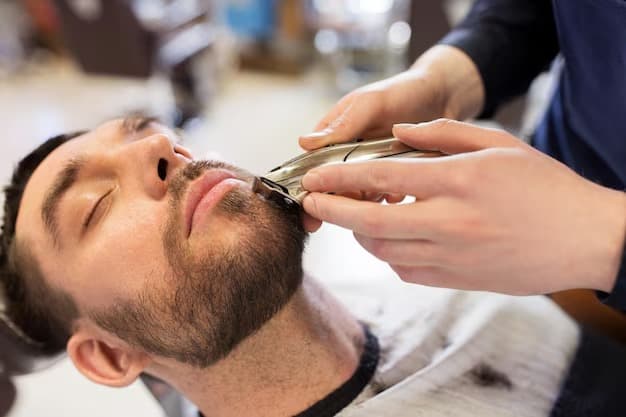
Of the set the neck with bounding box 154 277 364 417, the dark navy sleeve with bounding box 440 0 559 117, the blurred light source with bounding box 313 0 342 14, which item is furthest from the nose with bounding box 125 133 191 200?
the blurred light source with bounding box 313 0 342 14

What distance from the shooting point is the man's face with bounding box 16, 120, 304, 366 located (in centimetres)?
95

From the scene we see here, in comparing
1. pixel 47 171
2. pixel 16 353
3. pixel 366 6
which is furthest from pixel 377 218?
pixel 366 6

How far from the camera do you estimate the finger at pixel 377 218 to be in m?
0.68

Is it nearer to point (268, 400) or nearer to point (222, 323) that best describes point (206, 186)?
point (222, 323)

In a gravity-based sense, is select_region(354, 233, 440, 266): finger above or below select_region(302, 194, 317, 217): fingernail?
below

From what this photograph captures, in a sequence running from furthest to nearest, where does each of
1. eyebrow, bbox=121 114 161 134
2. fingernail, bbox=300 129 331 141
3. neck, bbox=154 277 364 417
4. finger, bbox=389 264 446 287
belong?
eyebrow, bbox=121 114 161 134, neck, bbox=154 277 364 417, fingernail, bbox=300 129 331 141, finger, bbox=389 264 446 287

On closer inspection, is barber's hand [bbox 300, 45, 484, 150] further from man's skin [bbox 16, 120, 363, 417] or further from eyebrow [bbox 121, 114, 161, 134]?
eyebrow [bbox 121, 114, 161, 134]

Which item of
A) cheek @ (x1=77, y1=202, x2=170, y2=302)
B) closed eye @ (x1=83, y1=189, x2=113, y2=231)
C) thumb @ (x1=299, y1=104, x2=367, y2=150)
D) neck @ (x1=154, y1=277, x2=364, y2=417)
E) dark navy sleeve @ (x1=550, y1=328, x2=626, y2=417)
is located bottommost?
dark navy sleeve @ (x1=550, y1=328, x2=626, y2=417)

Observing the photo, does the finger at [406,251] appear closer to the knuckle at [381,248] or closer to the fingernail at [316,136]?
the knuckle at [381,248]

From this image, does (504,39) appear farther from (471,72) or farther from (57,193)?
(57,193)

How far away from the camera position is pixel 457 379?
44.7 inches

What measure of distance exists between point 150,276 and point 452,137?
555mm

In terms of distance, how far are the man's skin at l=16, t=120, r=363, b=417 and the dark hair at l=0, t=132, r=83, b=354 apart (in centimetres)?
3

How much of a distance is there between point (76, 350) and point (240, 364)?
321 mm
